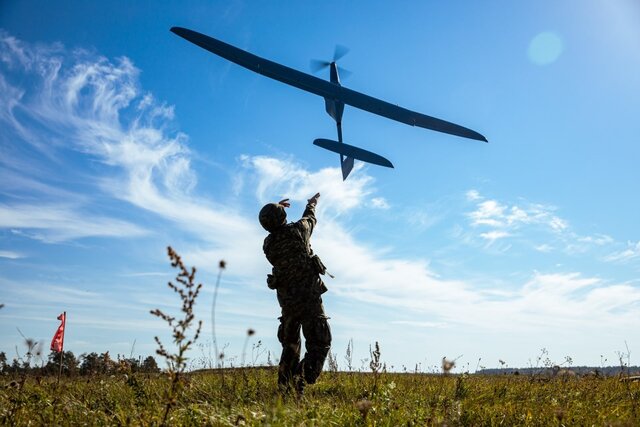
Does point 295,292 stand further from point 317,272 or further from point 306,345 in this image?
point 306,345

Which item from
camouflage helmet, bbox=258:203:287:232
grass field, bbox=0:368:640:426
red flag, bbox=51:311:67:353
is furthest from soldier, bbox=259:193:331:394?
red flag, bbox=51:311:67:353

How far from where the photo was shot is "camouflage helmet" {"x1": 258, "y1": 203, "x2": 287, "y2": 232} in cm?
616

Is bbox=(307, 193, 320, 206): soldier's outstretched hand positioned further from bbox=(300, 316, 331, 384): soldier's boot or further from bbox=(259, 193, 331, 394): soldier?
bbox=(300, 316, 331, 384): soldier's boot

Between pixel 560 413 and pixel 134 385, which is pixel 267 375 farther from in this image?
pixel 560 413

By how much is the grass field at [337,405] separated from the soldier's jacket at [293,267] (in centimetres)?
117

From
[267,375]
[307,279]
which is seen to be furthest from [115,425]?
[267,375]

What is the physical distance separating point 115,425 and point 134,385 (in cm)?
247

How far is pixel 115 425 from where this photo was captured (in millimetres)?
3707

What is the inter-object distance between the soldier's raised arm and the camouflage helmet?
0.29 meters

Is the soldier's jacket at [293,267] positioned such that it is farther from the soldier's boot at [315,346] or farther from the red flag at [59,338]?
the red flag at [59,338]

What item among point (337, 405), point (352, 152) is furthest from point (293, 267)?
point (352, 152)

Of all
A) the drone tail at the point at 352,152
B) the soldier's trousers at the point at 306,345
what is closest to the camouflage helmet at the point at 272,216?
the soldier's trousers at the point at 306,345

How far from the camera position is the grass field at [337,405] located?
3.82 metres

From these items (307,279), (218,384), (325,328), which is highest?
(307,279)
